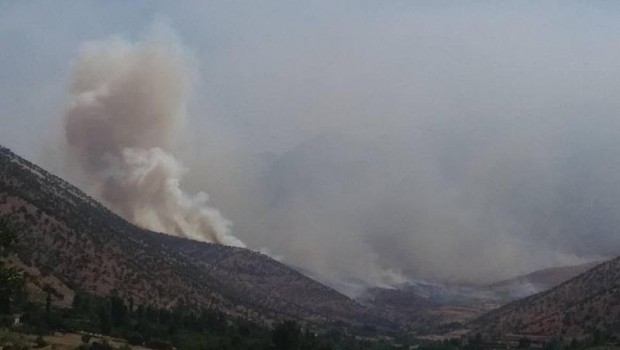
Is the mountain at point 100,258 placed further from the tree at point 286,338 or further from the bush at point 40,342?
the bush at point 40,342

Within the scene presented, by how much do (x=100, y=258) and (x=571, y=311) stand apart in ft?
214

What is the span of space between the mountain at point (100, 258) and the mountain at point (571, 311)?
1333 inches

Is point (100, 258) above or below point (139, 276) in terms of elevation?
above

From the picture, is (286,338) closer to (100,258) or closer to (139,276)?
(139,276)

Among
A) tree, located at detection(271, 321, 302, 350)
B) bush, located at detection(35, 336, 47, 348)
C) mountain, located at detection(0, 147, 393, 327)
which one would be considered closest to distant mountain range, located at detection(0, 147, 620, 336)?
mountain, located at detection(0, 147, 393, 327)

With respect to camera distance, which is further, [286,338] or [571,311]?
[571,311]

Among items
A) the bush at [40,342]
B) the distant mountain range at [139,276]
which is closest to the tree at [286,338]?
the distant mountain range at [139,276]

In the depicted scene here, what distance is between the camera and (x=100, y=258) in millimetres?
100125

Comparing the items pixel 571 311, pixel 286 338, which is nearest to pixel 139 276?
pixel 286 338

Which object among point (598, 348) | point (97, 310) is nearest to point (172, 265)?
point (97, 310)

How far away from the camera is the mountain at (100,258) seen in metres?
93.9

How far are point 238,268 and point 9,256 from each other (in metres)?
92.1

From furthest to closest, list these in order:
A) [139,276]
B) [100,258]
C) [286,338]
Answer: [139,276] → [100,258] → [286,338]

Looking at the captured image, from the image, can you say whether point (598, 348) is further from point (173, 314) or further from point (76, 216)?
point (76, 216)
